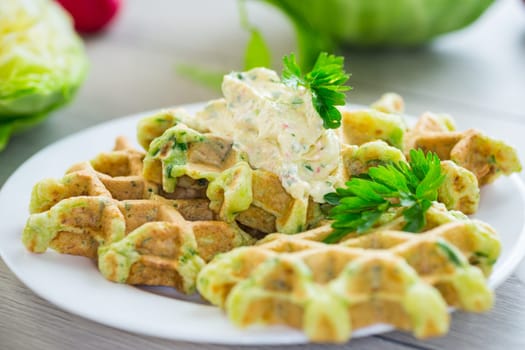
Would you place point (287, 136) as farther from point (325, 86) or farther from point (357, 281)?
point (357, 281)

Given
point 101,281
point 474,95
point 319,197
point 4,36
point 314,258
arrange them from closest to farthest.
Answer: point 314,258, point 101,281, point 319,197, point 4,36, point 474,95

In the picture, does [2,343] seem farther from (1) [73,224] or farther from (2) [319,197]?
(2) [319,197]

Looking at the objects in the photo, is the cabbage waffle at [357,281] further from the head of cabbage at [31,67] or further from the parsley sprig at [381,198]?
the head of cabbage at [31,67]

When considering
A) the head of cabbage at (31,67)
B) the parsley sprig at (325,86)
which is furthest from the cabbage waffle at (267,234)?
the head of cabbage at (31,67)

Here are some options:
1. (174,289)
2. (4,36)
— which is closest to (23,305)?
(174,289)

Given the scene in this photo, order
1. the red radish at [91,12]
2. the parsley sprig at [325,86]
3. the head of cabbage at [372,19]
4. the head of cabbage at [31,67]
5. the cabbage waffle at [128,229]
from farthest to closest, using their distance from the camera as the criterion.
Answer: the red radish at [91,12], the head of cabbage at [372,19], the head of cabbage at [31,67], the parsley sprig at [325,86], the cabbage waffle at [128,229]

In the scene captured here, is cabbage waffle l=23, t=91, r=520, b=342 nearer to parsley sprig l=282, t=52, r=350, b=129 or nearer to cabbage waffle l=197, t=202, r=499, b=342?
cabbage waffle l=197, t=202, r=499, b=342
